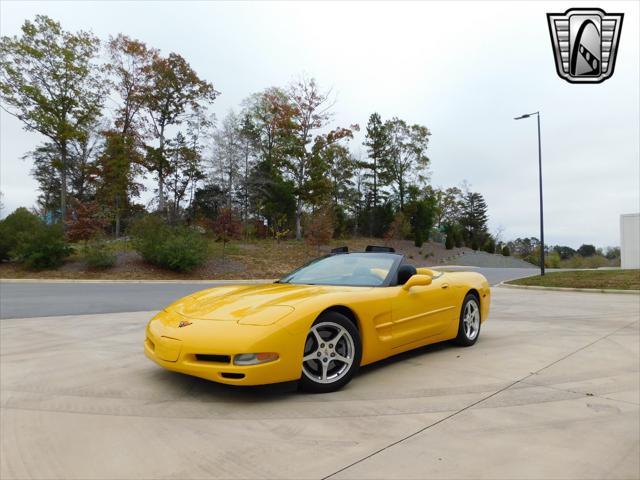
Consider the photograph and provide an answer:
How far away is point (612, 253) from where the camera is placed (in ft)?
207

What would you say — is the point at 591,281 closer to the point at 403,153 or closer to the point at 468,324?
the point at 468,324

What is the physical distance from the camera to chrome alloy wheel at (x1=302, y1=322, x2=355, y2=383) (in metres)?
3.38

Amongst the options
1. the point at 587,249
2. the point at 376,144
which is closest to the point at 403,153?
the point at 376,144

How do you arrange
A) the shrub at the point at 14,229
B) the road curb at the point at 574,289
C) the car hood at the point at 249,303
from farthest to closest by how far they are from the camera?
the shrub at the point at 14,229, the road curb at the point at 574,289, the car hood at the point at 249,303

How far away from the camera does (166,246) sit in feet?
66.4

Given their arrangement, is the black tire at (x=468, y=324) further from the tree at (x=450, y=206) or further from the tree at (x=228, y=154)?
the tree at (x=450, y=206)

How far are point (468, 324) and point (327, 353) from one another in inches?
100

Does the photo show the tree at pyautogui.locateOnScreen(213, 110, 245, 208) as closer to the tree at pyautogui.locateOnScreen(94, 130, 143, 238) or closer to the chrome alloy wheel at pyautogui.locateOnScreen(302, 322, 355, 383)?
the tree at pyautogui.locateOnScreen(94, 130, 143, 238)

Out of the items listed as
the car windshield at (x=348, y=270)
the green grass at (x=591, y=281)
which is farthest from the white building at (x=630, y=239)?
the car windshield at (x=348, y=270)

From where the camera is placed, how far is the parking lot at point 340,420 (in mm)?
2227

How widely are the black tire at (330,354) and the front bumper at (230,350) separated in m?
0.18

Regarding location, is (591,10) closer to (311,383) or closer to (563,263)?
(311,383)

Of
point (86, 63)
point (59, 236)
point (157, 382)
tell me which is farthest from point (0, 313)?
point (86, 63)

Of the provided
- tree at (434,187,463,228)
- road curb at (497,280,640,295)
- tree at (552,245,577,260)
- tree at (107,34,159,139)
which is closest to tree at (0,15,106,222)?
tree at (107,34,159,139)
